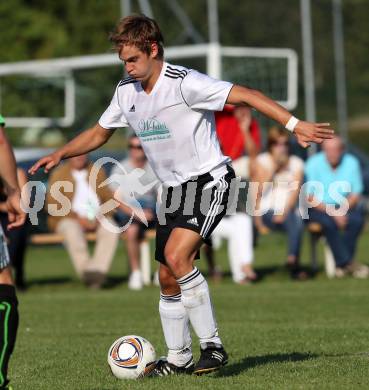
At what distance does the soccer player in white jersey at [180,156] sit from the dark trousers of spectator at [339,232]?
24.7 ft

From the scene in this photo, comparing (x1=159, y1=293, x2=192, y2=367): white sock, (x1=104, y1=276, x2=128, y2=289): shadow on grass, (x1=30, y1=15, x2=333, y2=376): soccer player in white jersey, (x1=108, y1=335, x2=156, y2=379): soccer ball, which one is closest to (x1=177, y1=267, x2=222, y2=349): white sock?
(x1=30, y1=15, x2=333, y2=376): soccer player in white jersey

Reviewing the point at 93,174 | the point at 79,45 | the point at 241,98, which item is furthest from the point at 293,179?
the point at 79,45

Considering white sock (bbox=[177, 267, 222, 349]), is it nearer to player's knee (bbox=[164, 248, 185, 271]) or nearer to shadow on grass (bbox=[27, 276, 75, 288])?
player's knee (bbox=[164, 248, 185, 271])

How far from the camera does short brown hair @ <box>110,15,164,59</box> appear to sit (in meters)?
6.53

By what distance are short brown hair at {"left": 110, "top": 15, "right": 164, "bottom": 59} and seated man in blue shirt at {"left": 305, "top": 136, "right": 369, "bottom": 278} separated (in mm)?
8051

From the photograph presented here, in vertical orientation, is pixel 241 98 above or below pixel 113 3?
below

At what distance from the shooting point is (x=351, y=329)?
29.4 feet

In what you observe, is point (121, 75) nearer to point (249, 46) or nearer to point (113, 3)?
point (249, 46)

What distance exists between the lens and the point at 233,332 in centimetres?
912

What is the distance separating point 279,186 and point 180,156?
819 cm

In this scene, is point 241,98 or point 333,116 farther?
point 333,116

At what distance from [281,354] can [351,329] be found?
57.9 inches

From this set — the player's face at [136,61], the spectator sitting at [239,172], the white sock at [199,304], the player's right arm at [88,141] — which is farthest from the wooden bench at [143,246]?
the player's face at [136,61]

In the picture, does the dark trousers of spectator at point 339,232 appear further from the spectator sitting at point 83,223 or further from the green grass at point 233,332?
the spectator sitting at point 83,223
